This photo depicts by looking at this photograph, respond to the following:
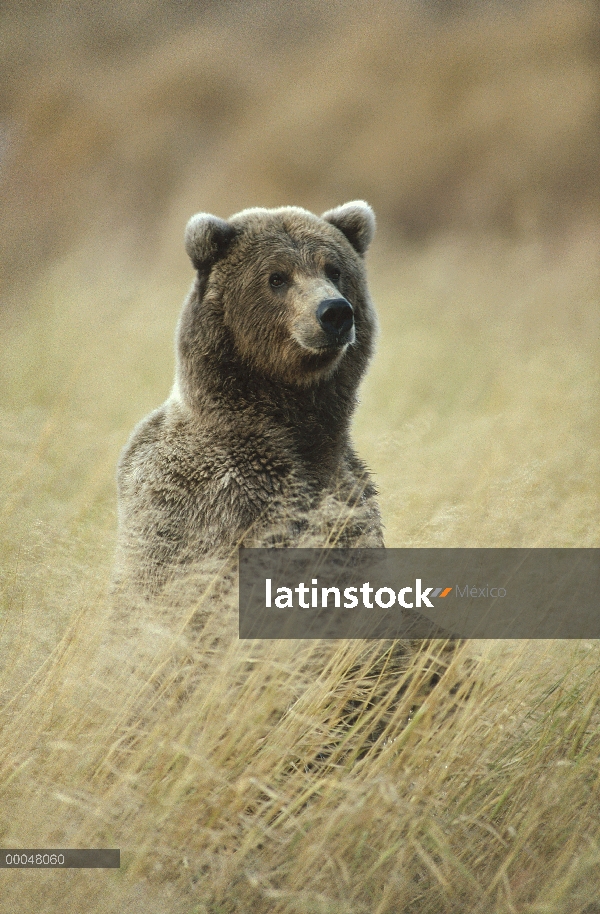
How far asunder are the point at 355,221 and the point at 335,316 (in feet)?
2.26

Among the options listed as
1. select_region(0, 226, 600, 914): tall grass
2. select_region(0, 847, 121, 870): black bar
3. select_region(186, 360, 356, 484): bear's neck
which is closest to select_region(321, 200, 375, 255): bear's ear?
select_region(186, 360, 356, 484): bear's neck

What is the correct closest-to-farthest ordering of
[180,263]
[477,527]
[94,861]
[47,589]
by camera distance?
1. [94,861]
2. [47,589]
3. [477,527]
4. [180,263]

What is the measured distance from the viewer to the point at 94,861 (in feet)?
7.16

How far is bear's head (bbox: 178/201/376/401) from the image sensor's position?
2.84 meters

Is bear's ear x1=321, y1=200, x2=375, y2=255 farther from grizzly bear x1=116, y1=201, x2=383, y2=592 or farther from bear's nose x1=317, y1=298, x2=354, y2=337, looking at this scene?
Answer: bear's nose x1=317, y1=298, x2=354, y2=337

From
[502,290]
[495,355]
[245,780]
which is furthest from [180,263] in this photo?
[245,780]

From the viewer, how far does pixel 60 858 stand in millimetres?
2199

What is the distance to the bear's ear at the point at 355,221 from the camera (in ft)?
10.6

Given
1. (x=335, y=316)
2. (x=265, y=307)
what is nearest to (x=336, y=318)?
(x=335, y=316)

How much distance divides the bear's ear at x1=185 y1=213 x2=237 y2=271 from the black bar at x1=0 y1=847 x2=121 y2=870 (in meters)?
1.91

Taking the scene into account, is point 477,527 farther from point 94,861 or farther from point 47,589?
point 94,861

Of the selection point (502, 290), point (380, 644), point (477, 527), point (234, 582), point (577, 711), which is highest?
point (502, 290)

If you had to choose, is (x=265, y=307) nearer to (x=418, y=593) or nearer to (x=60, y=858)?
(x=418, y=593)

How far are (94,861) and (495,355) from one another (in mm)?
7414
